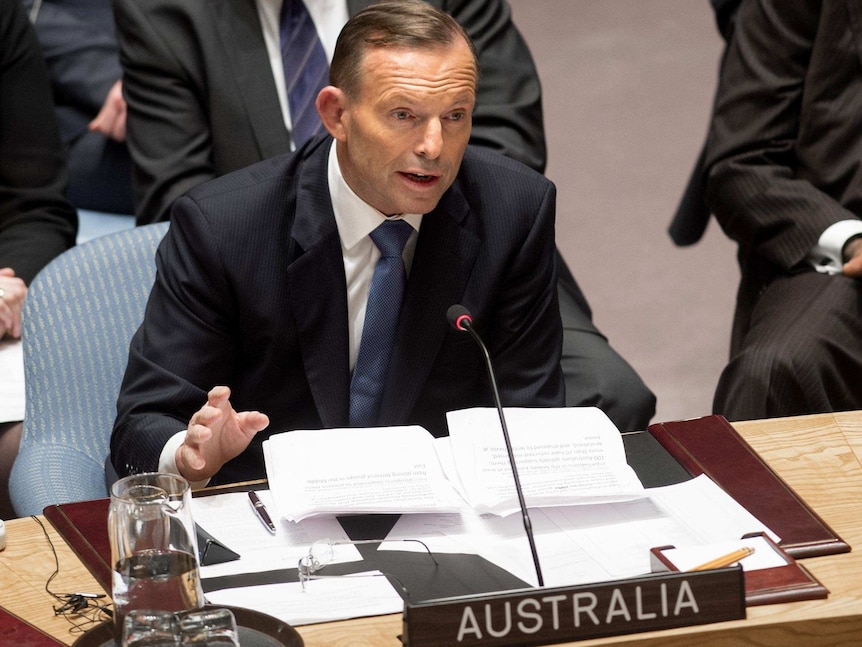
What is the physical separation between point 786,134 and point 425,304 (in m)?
1.16

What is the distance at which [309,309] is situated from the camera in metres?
2.01

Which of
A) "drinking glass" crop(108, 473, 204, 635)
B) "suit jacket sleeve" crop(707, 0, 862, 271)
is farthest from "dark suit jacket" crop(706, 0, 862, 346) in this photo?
"drinking glass" crop(108, 473, 204, 635)

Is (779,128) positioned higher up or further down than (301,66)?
further down

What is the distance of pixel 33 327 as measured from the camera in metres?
2.19

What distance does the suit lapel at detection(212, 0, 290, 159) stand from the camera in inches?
109

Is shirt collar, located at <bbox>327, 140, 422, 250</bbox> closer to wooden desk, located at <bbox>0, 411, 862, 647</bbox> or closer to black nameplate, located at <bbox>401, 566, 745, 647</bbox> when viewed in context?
wooden desk, located at <bbox>0, 411, 862, 647</bbox>

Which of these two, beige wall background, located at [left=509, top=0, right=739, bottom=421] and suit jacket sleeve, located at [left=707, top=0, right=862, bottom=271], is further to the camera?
beige wall background, located at [left=509, top=0, right=739, bottom=421]

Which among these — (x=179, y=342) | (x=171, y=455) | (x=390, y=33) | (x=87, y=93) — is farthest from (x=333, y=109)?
(x=87, y=93)

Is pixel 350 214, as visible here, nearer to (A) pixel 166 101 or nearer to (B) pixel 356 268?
(B) pixel 356 268

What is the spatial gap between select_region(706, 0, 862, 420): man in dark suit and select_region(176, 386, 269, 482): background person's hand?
48.9 inches

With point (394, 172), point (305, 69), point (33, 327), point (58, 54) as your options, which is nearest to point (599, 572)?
point (394, 172)

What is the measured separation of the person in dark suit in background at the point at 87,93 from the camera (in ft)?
11.2

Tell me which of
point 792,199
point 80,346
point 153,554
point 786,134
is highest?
point 786,134

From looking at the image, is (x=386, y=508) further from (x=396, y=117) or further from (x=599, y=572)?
(x=396, y=117)
